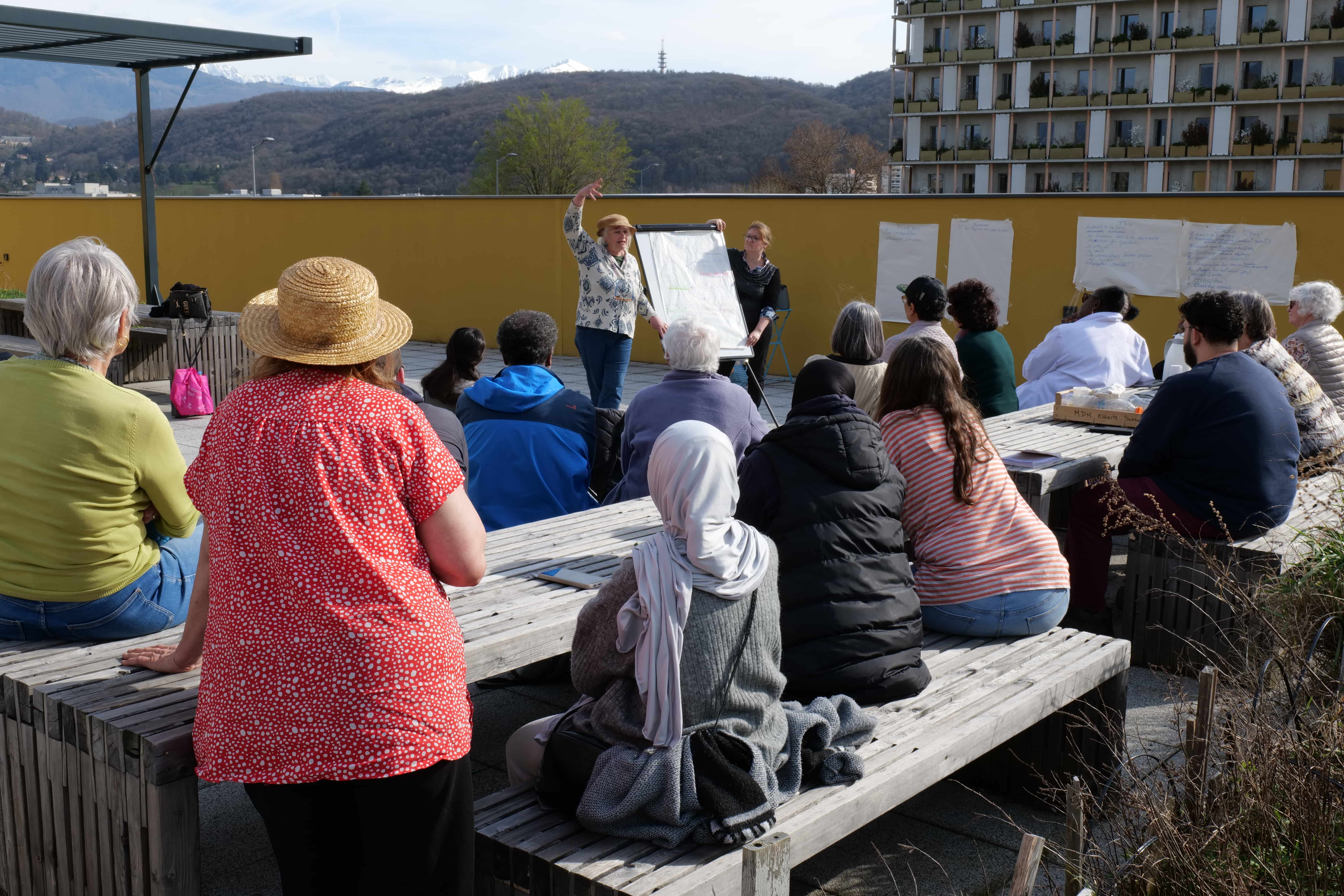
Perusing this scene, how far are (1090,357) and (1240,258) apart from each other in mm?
3904

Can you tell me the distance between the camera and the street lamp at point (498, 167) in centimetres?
8306

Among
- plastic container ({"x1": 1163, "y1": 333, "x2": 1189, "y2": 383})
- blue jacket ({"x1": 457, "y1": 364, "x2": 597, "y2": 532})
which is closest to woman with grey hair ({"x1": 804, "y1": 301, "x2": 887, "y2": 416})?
blue jacket ({"x1": 457, "y1": 364, "x2": 597, "y2": 532})

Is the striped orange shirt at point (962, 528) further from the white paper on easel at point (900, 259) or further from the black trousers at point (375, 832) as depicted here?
the white paper on easel at point (900, 259)

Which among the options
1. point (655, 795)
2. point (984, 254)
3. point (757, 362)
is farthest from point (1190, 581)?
point (984, 254)

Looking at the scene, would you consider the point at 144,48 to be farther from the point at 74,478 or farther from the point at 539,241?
the point at 74,478

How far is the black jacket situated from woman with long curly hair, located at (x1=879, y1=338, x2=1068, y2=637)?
47 centimetres

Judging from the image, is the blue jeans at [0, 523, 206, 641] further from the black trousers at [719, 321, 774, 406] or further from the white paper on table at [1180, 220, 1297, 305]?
the white paper on table at [1180, 220, 1297, 305]

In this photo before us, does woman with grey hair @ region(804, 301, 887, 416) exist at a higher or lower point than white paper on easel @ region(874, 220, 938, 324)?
lower

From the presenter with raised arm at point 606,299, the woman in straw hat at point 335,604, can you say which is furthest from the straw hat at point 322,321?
the presenter with raised arm at point 606,299

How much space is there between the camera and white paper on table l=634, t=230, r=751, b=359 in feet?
28.8

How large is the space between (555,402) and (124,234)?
15555mm

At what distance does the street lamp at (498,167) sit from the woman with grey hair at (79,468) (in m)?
81.3

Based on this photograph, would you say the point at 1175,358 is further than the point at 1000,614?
Yes

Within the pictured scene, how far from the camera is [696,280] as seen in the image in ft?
29.5
